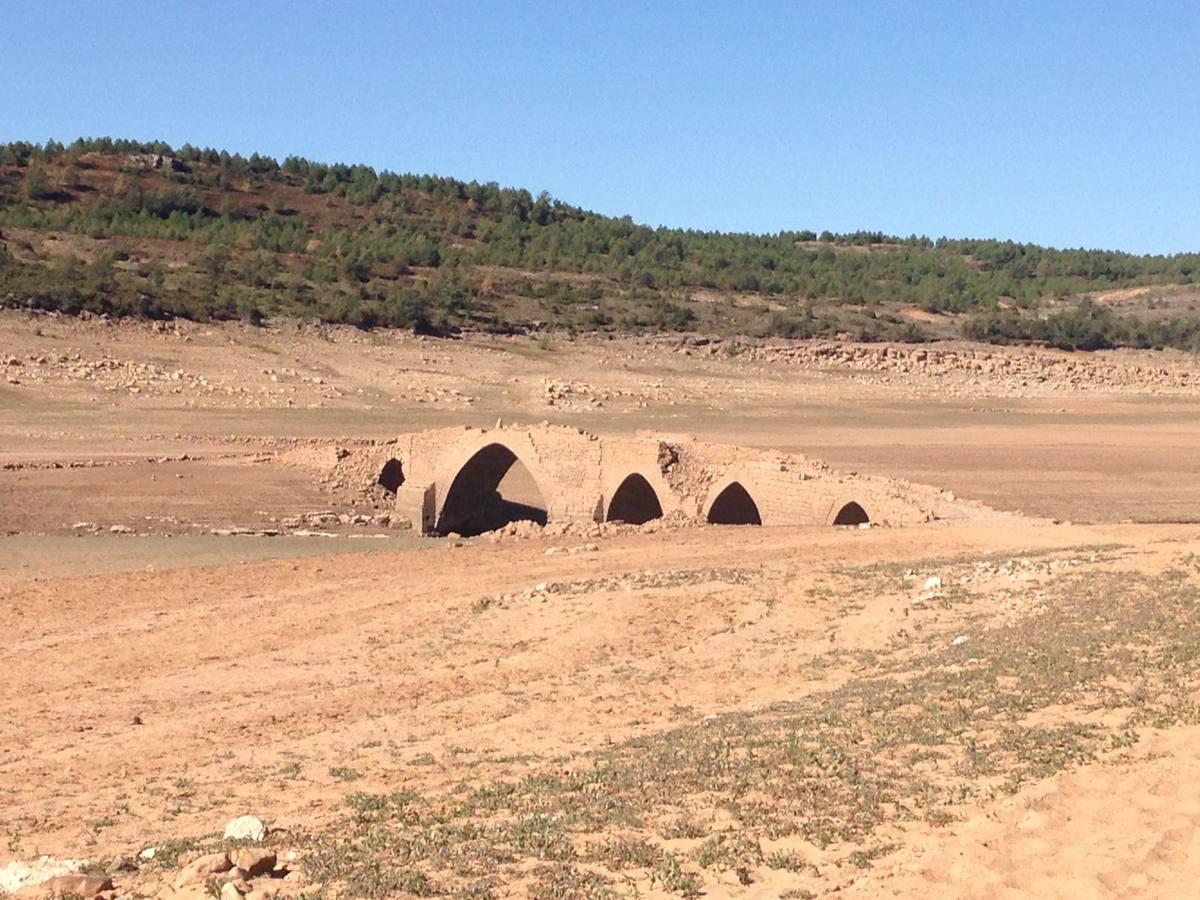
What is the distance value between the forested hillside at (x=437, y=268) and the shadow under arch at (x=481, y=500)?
21931 mm

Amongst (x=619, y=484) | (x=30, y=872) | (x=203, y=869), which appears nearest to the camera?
(x=203, y=869)

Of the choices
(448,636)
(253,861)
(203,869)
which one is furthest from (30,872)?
(448,636)

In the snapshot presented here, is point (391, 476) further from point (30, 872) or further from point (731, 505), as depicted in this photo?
point (30, 872)

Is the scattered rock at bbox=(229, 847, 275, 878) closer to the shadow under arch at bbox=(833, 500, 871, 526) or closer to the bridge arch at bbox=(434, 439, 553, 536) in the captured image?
the shadow under arch at bbox=(833, 500, 871, 526)

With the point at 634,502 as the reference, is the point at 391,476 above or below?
below

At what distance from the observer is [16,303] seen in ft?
156

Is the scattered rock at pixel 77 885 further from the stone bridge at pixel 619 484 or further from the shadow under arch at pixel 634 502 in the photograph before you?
the shadow under arch at pixel 634 502

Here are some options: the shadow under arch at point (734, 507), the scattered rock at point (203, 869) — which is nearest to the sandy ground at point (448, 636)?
the scattered rock at point (203, 869)

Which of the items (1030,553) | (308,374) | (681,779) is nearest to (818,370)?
(308,374)

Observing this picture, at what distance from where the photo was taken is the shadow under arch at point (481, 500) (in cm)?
2864

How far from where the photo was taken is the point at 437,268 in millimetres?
64312

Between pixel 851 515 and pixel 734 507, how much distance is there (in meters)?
2.36

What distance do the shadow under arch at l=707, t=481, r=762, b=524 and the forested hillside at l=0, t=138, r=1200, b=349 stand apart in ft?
93.4

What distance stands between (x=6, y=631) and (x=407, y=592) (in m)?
4.23
